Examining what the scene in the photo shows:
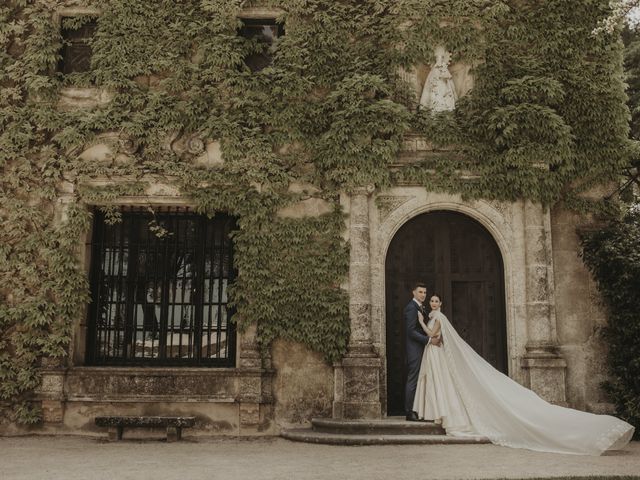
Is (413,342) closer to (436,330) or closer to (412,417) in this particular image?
(436,330)

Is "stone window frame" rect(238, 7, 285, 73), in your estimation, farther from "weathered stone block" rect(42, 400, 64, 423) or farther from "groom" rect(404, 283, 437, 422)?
"weathered stone block" rect(42, 400, 64, 423)

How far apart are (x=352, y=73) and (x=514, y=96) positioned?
2.65 m

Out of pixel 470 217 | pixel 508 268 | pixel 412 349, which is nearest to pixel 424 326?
pixel 412 349

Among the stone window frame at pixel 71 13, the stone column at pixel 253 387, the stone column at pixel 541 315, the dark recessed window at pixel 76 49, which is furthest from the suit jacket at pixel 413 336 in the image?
the stone window frame at pixel 71 13

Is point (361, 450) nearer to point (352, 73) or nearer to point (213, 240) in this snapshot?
point (213, 240)

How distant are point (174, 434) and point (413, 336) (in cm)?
382

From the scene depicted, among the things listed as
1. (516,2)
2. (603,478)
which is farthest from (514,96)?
(603,478)

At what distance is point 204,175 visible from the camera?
1051 cm

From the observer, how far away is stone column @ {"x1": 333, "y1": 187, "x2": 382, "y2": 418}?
966 cm

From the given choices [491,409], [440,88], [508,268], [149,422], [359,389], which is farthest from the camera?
[440,88]

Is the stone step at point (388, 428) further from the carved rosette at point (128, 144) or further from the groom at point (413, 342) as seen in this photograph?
the carved rosette at point (128, 144)

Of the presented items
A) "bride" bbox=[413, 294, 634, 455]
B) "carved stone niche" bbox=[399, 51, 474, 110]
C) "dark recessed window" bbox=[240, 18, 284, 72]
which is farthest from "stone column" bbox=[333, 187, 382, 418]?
"dark recessed window" bbox=[240, 18, 284, 72]

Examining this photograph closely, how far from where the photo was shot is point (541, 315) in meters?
10.0

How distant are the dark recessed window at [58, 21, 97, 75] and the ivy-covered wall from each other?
27 centimetres
